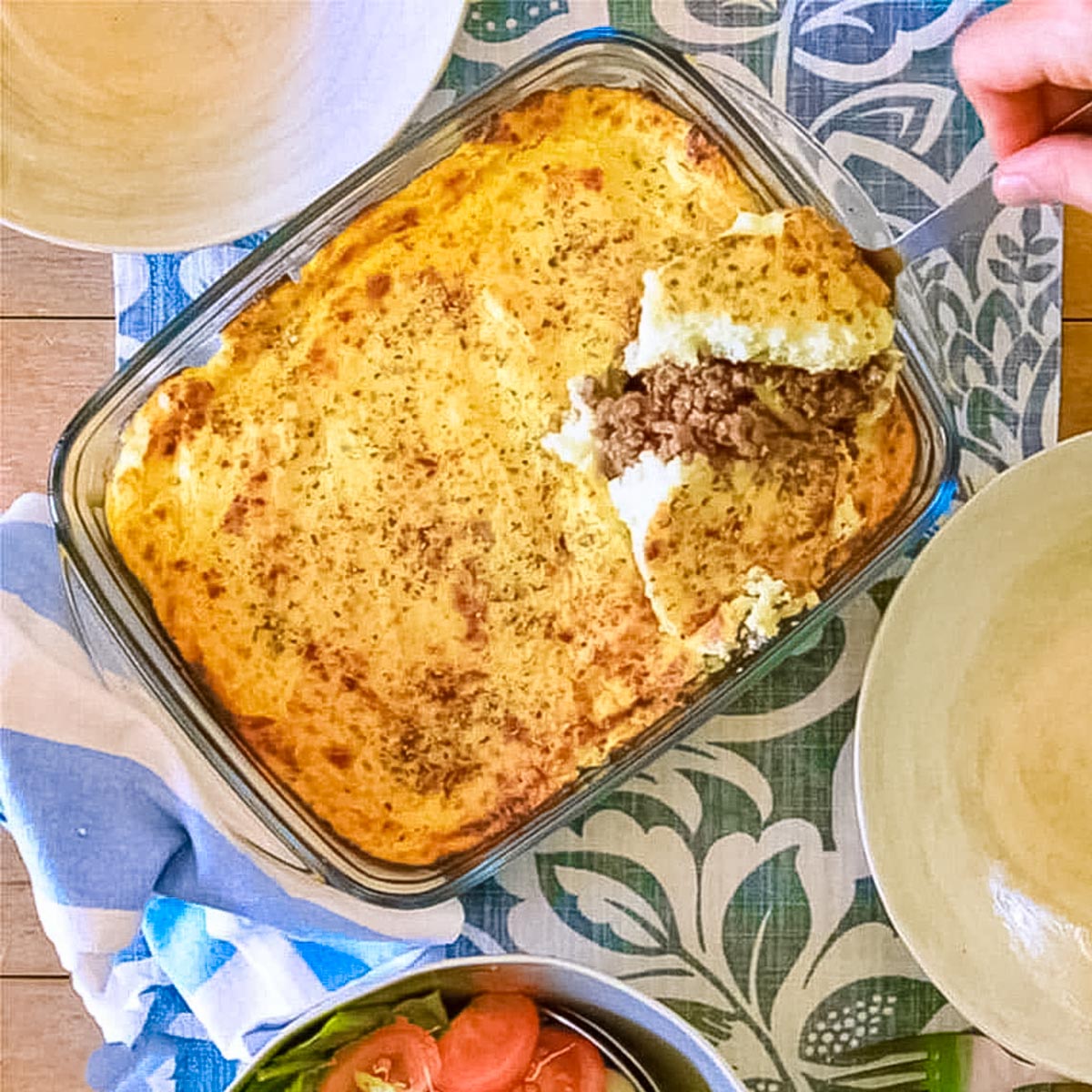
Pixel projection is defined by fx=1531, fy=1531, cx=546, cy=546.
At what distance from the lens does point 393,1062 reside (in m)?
1.05

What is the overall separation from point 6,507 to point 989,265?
73 cm

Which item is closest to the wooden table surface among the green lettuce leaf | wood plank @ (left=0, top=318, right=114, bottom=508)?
wood plank @ (left=0, top=318, right=114, bottom=508)

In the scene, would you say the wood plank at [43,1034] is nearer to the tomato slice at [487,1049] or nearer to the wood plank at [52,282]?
the tomato slice at [487,1049]

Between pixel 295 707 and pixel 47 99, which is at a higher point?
pixel 47 99

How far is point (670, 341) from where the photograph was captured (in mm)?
974

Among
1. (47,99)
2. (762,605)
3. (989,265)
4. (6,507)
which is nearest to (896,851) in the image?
(762,605)

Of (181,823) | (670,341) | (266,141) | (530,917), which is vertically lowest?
(530,917)

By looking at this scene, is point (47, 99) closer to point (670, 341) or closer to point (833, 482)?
point (670, 341)

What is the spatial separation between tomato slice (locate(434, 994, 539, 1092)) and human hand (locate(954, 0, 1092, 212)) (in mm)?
635

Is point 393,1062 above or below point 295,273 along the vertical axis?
below

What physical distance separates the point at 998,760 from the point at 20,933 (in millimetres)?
729

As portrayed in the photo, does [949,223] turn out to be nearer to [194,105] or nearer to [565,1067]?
[194,105]

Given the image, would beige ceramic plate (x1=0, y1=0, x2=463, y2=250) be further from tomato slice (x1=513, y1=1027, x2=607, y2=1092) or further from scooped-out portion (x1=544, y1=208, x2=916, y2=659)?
tomato slice (x1=513, y1=1027, x2=607, y2=1092)

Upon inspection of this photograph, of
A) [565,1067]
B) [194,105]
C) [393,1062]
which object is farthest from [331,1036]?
[194,105]
